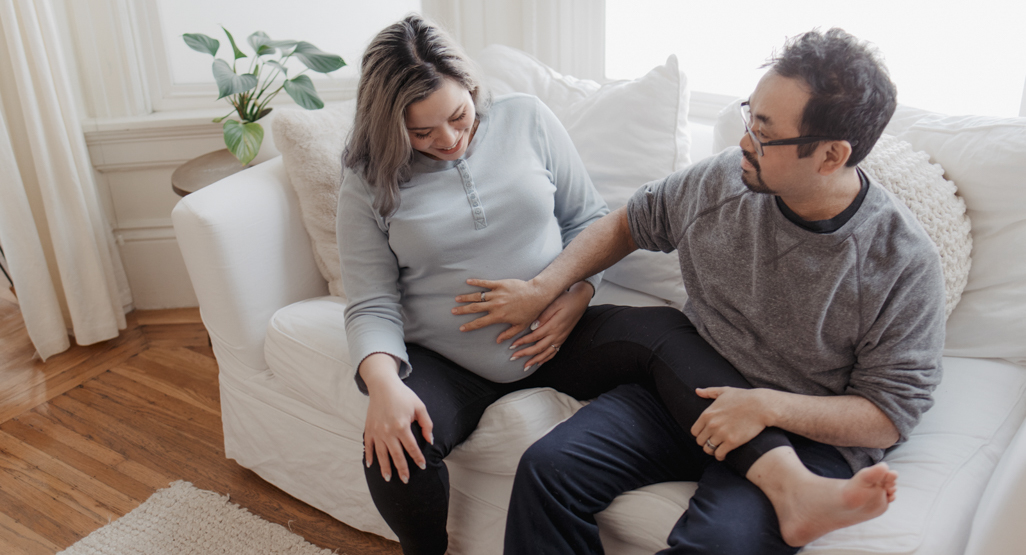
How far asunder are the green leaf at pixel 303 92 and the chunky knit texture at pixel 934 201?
4.32 ft

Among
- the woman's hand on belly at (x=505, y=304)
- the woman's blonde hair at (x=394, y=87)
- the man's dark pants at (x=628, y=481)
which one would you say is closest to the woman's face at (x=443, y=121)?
the woman's blonde hair at (x=394, y=87)

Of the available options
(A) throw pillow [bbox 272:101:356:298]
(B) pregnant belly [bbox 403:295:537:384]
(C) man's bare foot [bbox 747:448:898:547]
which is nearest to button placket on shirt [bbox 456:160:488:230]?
(B) pregnant belly [bbox 403:295:537:384]

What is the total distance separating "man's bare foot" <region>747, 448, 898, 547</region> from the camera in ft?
2.77

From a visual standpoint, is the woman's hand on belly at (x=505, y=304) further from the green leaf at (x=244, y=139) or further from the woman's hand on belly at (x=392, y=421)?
the green leaf at (x=244, y=139)

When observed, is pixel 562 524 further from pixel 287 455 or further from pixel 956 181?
pixel 956 181

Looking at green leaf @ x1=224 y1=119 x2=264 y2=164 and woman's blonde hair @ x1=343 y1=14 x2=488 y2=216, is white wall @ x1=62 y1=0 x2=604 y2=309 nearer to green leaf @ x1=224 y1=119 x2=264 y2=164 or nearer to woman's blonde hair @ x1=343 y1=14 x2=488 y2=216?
green leaf @ x1=224 y1=119 x2=264 y2=164

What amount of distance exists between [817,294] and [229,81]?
56.5 inches

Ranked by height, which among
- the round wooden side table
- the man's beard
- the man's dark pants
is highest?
the man's beard

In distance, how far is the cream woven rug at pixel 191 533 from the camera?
1467 millimetres

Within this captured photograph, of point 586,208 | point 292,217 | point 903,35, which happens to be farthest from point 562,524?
point 903,35

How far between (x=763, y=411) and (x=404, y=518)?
592 mm

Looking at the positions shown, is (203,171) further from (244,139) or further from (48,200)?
(48,200)

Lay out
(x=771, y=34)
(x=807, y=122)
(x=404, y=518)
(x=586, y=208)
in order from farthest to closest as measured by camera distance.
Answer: (x=771, y=34)
(x=586, y=208)
(x=404, y=518)
(x=807, y=122)

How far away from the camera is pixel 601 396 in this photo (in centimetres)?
121
